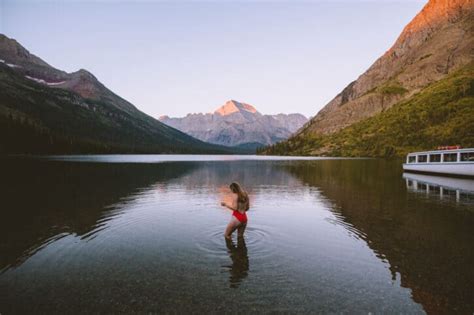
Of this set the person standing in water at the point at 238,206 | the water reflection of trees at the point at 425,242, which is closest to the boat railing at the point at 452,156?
the water reflection of trees at the point at 425,242

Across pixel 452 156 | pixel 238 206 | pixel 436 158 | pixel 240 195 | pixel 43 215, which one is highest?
pixel 452 156

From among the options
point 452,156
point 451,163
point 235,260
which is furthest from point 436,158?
point 235,260

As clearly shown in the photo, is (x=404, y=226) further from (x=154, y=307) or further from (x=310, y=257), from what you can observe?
(x=154, y=307)

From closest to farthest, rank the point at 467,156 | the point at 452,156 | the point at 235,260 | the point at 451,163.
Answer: the point at 235,260 → the point at 467,156 → the point at 451,163 → the point at 452,156

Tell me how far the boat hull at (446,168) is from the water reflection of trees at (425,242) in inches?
1384

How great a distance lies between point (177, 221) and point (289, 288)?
49.0 ft

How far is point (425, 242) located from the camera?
63.7 feet

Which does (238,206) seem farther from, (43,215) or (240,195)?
(43,215)

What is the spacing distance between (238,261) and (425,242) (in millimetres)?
12267

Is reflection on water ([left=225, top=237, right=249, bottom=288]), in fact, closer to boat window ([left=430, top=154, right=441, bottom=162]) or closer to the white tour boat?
the white tour boat

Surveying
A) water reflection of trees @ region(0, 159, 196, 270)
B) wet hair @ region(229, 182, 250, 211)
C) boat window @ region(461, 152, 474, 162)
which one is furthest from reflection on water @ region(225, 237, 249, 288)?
boat window @ region(461, 152, 474, 162)

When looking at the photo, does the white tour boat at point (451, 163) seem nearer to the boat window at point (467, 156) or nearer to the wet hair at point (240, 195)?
the boat window at point (467, 156)

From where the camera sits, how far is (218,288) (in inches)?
487

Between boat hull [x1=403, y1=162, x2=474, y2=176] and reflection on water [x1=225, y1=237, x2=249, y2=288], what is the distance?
62655mm
